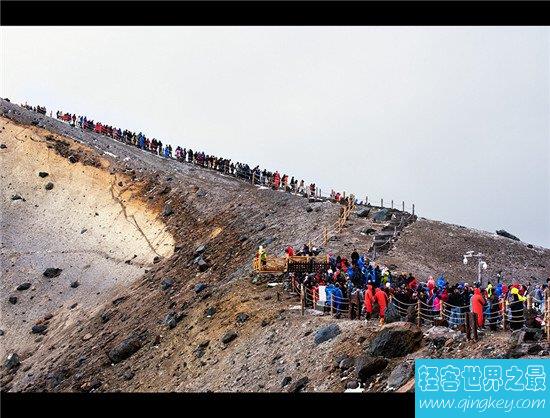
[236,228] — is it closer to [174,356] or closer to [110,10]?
[174,356]

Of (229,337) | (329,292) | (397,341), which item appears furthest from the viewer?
(229,337)

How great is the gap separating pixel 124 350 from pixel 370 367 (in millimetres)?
14681

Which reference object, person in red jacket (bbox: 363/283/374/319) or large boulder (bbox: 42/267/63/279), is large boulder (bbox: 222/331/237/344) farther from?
large boulder (bbox: 42/267/63/279)

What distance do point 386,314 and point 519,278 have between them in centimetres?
1925

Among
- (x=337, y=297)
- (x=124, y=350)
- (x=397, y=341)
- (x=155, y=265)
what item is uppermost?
(x=337, y=297)

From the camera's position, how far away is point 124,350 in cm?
3362

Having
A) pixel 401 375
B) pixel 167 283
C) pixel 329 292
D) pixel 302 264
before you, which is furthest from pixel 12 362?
pixel 401 375

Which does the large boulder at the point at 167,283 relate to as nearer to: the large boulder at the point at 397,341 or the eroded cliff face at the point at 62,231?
the eroded cliff face at the point at 62,231

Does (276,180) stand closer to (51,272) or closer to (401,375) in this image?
(51,272)

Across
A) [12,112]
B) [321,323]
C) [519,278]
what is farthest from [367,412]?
[12,112]

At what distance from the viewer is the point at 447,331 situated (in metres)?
23.2

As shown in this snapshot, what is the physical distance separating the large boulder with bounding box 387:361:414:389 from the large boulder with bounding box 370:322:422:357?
94 centimetres

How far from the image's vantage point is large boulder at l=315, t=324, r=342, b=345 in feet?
84.1

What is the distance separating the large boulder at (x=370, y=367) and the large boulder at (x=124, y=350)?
14.1 meters
